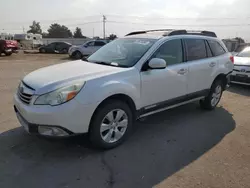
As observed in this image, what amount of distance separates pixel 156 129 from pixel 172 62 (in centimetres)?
127

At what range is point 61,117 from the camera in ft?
9.77

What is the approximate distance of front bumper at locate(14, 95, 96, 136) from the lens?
9.73ft

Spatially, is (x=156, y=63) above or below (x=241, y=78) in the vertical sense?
above

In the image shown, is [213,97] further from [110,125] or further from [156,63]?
[110,125]

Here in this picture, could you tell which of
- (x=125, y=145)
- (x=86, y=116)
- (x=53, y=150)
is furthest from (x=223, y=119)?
(x=53, y=150)

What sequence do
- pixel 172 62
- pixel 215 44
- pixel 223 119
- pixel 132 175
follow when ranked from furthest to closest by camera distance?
pixel 215 44 < pixel 223 119 < pixel 172 62 < pixel 132 175

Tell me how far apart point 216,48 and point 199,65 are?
100 centimetres

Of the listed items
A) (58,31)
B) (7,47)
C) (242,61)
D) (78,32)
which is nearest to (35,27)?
(58,31)

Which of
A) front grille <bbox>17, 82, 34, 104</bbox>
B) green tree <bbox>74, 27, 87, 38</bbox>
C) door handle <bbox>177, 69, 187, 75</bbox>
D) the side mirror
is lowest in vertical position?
front grille <bbox>17, 82, 34, 104</bbox>

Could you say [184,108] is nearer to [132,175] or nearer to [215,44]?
[215,44]

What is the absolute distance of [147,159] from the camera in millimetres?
3299

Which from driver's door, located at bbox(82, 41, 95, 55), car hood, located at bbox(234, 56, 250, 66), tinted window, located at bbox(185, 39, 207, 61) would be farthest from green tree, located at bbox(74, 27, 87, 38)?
tinted window, located at bbox(185, 39, 207, 61)

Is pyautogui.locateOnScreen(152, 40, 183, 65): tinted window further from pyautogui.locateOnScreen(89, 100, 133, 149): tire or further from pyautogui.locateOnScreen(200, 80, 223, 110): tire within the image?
pyautogui.locateOnScreen(200, 80, 223, 110): tire

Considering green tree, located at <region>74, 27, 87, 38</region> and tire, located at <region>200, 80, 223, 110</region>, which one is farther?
green tree, located at <region>74, 27, 87, 38</region>
